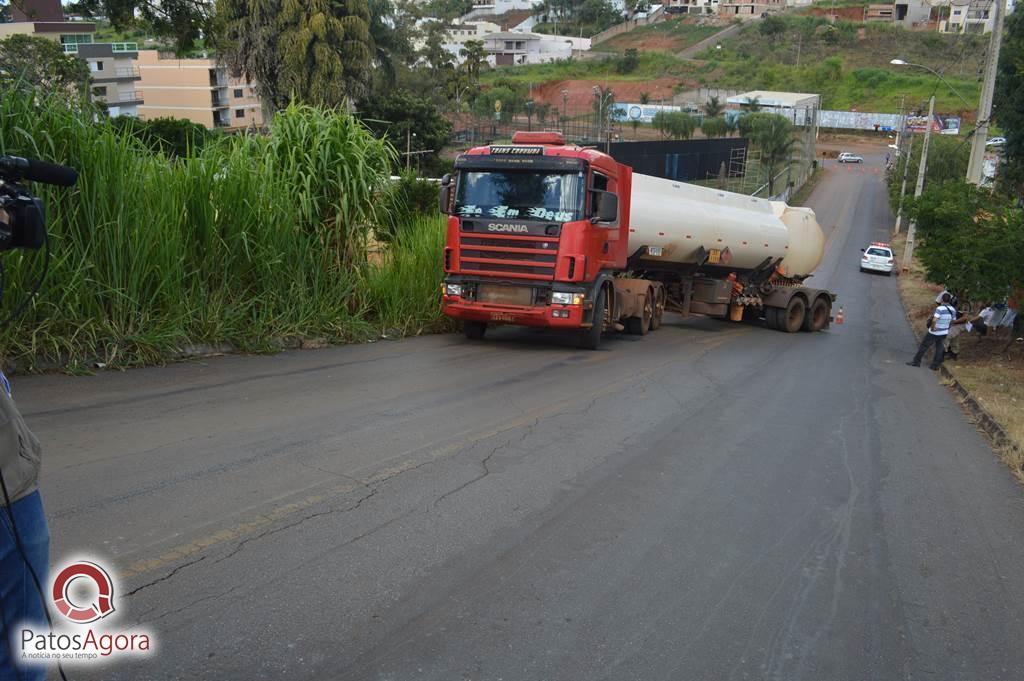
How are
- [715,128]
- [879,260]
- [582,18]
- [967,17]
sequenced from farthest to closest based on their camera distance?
[582,18] < [967,17] < [715,128] < [879,260]

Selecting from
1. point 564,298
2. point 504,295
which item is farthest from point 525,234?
point 564,298

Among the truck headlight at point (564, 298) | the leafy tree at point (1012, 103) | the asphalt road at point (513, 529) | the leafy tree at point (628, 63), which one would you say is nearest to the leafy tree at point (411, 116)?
the leafy tree at point (1012, 103)

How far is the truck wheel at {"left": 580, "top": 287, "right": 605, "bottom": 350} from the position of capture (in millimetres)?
15453

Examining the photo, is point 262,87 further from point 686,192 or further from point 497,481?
point 497,481

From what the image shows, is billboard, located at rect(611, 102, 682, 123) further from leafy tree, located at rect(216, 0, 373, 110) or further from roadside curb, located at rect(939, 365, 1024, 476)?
roadside curb, located at rect(939, 365, 1024, 476)

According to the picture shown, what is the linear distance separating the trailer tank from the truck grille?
14.0ft

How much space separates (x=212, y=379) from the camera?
9.75 metres

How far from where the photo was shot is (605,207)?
47.6 feet

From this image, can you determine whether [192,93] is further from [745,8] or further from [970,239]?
[745,8]

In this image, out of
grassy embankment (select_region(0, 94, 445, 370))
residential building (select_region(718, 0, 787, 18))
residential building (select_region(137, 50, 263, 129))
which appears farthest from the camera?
residential building (select_region(718, 0, 787, 18))

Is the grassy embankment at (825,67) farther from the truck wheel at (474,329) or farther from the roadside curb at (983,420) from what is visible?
the truck wheel at (474,329)

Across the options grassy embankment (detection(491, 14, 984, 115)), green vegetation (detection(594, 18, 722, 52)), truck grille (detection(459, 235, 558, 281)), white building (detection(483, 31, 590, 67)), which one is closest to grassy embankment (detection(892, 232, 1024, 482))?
truck grille (detection(459, 235, 558, 281))

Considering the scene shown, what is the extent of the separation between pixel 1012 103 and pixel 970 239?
692 inches

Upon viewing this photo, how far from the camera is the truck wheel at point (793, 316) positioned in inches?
924
